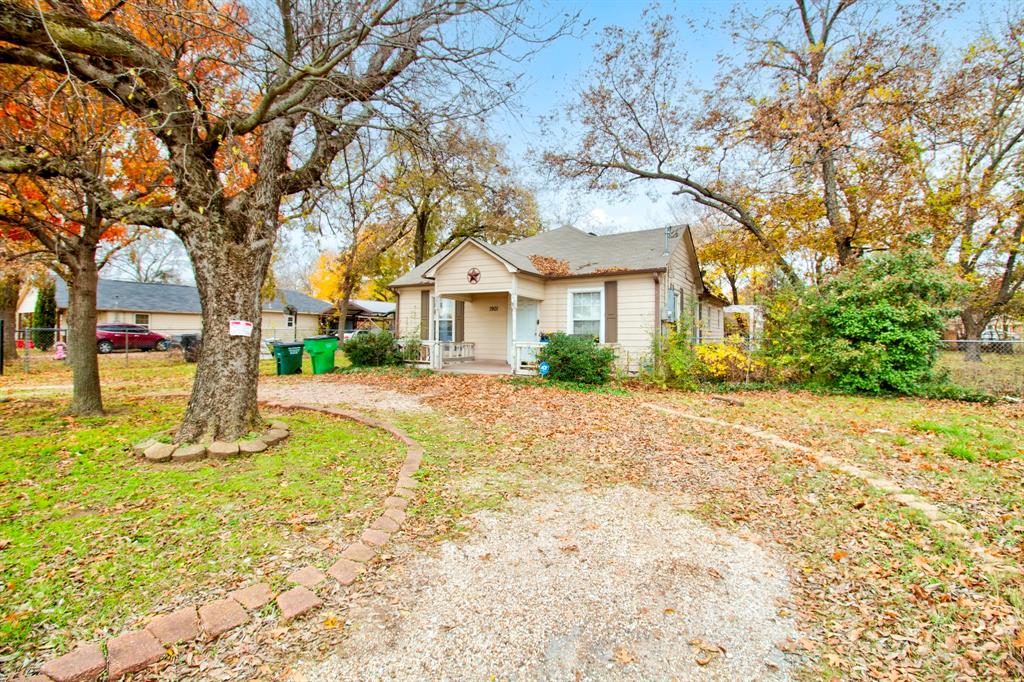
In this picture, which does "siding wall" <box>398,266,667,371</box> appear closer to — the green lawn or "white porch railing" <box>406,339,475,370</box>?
"white porch railing" <box>406,339,475,370</box>

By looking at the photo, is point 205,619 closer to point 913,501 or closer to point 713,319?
point 913,501

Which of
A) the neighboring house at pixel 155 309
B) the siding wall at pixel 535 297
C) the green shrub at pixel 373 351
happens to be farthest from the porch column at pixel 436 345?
the neighboring house at pixel 155 309

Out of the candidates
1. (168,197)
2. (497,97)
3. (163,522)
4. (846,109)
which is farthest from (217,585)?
(846,109)

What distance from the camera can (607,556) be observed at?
10.2ft

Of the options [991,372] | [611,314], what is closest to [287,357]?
[611,314]

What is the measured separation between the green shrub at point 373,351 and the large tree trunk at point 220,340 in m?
9.32

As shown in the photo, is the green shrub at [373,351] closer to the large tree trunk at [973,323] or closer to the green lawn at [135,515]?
the green lawn at [135,515]

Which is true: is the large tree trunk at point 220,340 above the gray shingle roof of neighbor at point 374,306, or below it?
below

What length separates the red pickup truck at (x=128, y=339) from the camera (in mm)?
21922

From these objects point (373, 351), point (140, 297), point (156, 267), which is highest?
point (156, 267)

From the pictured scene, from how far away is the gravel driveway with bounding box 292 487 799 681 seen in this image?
2115 millimetres

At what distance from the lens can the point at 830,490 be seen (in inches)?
172

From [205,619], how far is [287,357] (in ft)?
41.7

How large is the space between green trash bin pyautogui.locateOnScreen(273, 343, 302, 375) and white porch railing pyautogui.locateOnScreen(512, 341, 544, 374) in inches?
274
